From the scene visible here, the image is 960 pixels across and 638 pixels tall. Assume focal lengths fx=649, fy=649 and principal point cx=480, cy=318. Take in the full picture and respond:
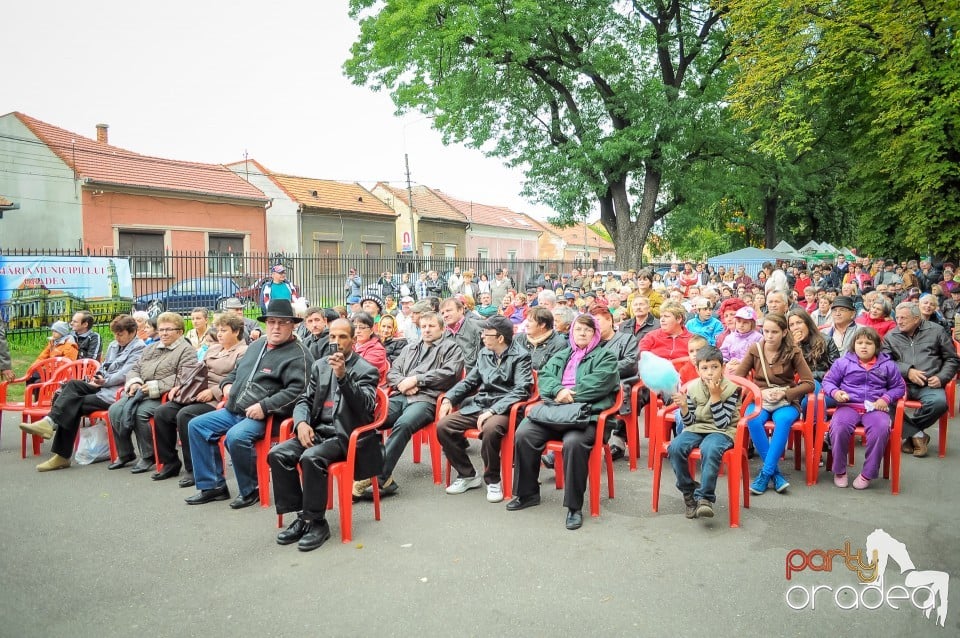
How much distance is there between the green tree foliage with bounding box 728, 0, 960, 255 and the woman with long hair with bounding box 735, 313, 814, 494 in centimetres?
1054

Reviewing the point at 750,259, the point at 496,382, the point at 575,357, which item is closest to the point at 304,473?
the point at 496,382

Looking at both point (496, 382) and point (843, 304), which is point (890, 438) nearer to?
point (843, 304)

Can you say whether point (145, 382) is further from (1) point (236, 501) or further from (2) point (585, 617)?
(2) point (585, 617)

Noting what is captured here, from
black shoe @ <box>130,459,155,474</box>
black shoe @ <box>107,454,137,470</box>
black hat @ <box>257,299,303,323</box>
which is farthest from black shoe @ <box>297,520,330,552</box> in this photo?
black shoe @ <box>107,454,137,470</box>

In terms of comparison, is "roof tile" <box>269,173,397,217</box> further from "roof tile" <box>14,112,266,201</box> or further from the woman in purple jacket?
the woman in purple jacket

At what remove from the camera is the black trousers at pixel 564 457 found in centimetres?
435

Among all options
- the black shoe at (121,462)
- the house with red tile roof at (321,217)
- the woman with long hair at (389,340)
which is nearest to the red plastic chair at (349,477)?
the black shoe at (121,462)

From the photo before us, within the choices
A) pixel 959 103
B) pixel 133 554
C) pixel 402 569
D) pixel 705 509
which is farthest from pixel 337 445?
pixel 959 103

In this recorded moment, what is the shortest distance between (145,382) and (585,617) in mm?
4362

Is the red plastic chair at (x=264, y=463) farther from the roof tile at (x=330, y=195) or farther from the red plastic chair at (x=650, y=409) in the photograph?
the roof tile at (x=330, y=195)

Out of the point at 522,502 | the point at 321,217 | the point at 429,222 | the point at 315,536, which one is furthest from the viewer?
the point at 429,222

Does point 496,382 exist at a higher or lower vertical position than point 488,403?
higher

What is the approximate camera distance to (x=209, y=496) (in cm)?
488

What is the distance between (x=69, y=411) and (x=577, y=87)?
62.0ft
